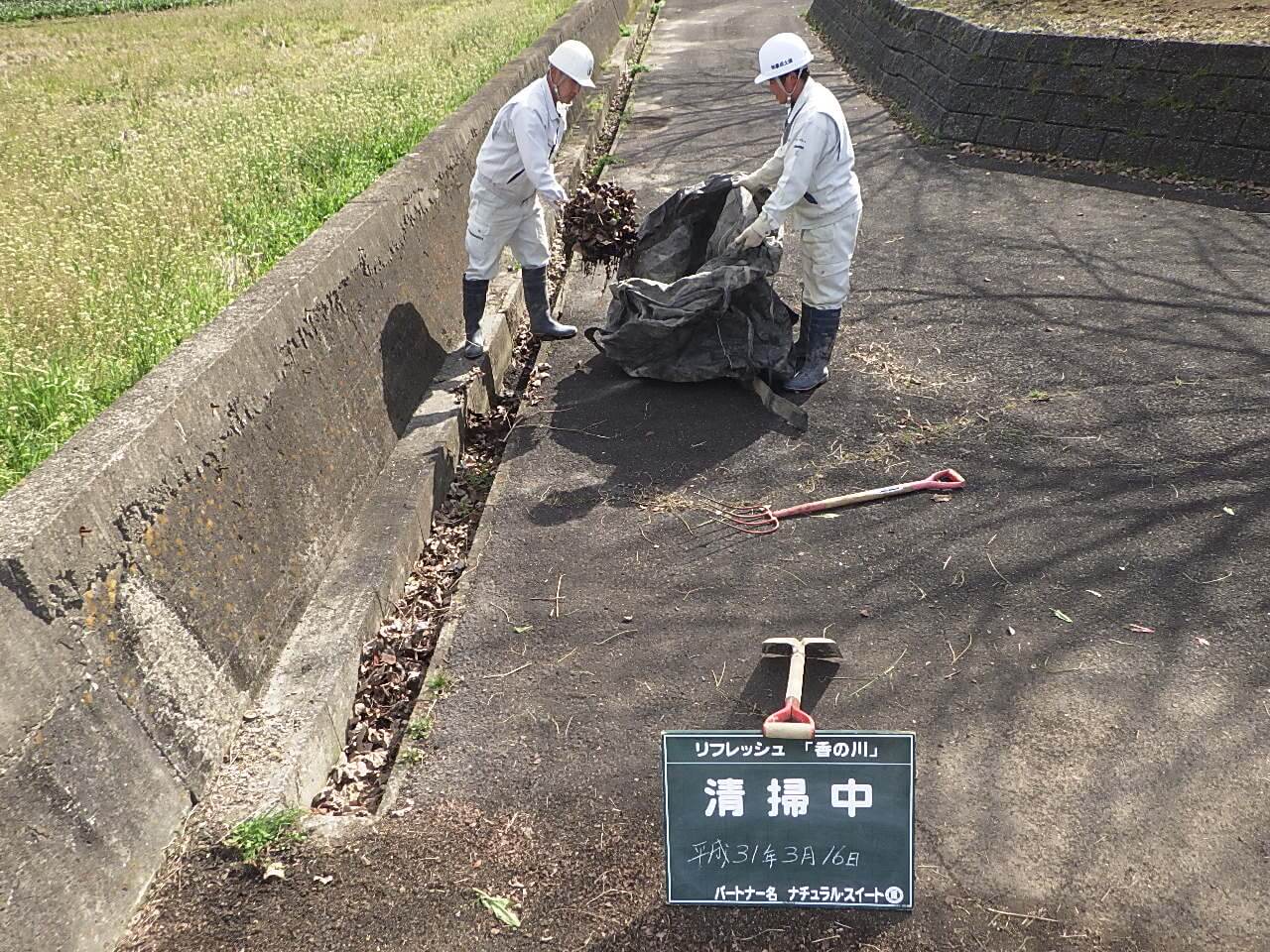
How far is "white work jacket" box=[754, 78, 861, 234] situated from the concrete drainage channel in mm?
1980

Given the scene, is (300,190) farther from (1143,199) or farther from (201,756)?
(1143,199)

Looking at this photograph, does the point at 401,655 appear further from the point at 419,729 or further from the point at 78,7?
the point at 78,7

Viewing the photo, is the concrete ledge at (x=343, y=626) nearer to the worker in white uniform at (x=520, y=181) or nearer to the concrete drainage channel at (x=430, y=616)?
the concrete drainage channel at (x=430, y=616)

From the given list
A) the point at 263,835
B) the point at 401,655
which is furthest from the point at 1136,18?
the point at 263,835

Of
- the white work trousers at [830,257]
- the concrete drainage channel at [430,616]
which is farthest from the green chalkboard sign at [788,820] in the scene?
the white work trousers at [830,257]

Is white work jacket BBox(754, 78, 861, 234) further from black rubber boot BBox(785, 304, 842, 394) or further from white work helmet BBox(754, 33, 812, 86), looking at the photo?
black rubber boot BBox(785, 304, 842, 394)

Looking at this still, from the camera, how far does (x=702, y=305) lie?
18.7 ft

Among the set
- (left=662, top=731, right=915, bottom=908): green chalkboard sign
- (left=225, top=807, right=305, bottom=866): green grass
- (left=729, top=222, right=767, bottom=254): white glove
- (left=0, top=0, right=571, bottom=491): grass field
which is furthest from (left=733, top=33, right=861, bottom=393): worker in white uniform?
(left=225, top=807, right=305, bottom=866): green grass

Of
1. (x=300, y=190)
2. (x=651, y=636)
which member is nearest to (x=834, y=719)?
(x=651, y=636)

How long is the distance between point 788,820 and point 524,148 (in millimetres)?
4302

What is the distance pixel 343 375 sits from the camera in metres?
4.62

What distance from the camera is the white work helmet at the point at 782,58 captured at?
215 inches

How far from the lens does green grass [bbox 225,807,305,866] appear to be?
3.01 meters

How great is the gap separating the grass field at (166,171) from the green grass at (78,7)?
12843mm
